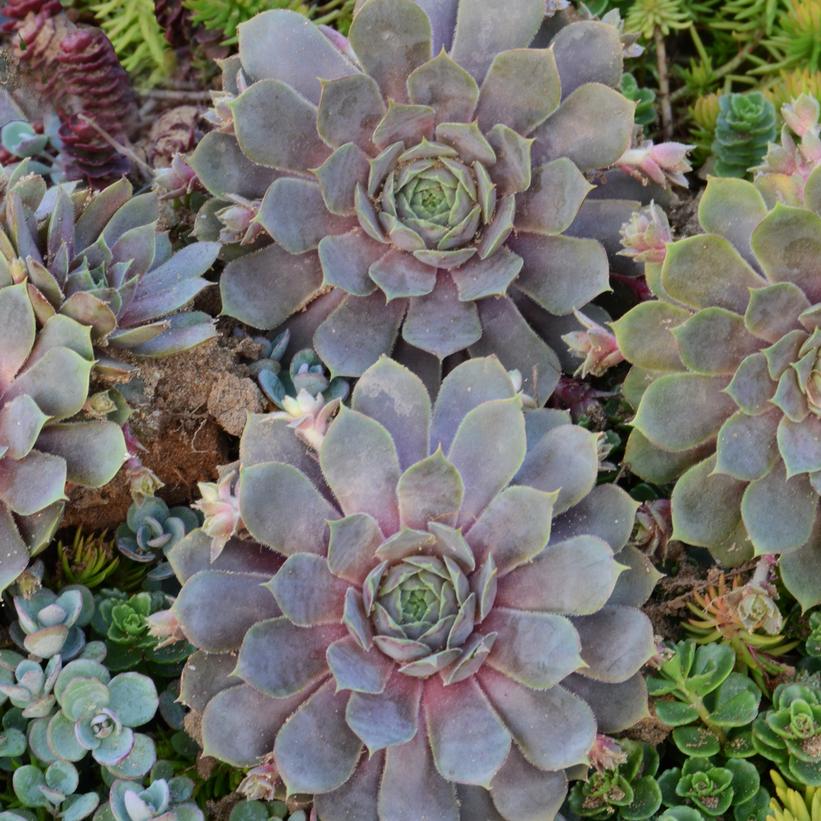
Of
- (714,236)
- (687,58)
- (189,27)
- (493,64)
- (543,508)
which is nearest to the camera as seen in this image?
(543,508)

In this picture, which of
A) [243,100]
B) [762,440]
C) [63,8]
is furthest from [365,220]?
[63,8]

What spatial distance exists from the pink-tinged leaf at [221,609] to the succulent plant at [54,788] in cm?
32

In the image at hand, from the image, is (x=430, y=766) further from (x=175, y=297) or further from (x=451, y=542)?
(x=175, y=297)

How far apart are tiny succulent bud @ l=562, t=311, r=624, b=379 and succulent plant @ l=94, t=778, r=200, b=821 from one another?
860 millimetres

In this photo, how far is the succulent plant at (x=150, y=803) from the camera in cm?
144

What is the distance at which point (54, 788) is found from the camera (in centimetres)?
149

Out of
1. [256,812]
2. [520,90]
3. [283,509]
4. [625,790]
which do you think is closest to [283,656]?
[283,509]

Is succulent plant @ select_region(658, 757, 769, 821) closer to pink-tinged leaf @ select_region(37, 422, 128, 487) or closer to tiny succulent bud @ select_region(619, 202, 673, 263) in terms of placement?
tiny succulent bud @ select_region(619, 202, 673, 263)

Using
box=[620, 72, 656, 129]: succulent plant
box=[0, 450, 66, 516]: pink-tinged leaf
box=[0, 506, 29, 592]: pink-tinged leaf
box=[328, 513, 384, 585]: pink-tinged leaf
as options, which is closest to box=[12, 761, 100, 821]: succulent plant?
box=[0, 506, 29, 592]: pink-tinged leaf

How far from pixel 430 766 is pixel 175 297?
0.78 meters

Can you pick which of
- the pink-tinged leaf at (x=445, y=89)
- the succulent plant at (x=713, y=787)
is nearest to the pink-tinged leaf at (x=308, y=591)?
the succulent plant at (x=713, y=787)

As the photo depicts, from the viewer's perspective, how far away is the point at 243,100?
155cm

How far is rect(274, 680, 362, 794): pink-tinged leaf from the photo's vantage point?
1.30 m

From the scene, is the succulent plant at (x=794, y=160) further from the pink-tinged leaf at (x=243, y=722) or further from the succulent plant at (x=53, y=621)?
the succulent plant at (x=53, y=621)
